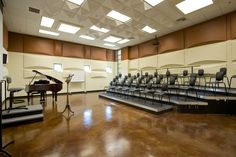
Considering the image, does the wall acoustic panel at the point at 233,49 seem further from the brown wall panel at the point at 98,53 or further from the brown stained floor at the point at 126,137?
the brown wall panel at the point at 98,53

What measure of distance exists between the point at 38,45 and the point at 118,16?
5.86 m

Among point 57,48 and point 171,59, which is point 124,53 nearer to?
point 171,59

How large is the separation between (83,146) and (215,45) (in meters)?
6.94

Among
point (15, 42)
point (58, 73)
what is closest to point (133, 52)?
point (58, 73)

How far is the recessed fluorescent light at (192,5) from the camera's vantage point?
4879 millimetres

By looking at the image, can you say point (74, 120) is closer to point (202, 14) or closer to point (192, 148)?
point (192, 148)

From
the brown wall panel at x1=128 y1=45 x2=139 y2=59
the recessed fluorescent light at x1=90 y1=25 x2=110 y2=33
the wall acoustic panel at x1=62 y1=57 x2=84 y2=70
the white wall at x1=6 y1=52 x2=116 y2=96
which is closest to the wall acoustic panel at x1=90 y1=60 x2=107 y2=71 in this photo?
the white wall at x1=6 y1=52 x2=116 y2=96

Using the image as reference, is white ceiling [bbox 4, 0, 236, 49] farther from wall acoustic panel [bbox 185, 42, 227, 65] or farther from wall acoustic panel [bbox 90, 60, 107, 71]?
wall acoustic panel [bbox 90, 60, 107, 71]

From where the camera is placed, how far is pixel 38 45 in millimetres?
8719

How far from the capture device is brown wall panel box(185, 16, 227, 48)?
6.05 m

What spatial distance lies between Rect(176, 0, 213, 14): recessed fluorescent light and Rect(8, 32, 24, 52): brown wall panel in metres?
8.58

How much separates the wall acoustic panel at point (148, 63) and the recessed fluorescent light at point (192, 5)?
4.09 metres

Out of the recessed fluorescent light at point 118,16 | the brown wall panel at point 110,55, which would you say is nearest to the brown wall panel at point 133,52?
the brown wall panel at point 110,55

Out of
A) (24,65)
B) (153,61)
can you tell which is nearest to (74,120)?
(24,65)
